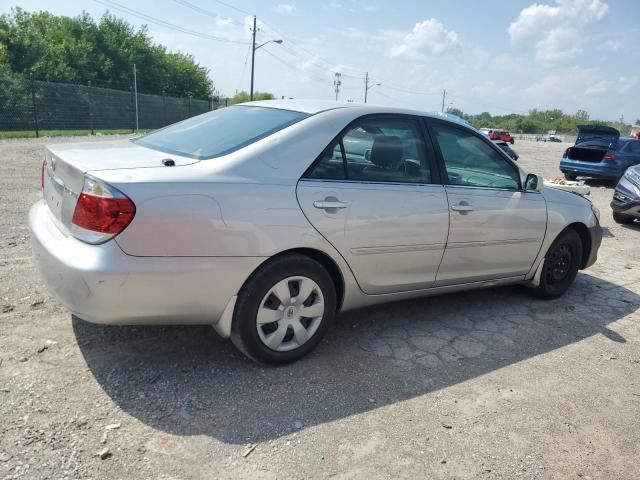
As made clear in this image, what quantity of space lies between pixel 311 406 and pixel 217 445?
22.9 inches

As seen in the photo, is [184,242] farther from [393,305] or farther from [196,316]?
[393,305]

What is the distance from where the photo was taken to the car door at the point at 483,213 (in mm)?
3781

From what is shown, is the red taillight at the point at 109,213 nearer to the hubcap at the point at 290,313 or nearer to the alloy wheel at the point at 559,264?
the hubcap at the point at 290,313

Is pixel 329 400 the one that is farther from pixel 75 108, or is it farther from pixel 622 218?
pixel 75 108

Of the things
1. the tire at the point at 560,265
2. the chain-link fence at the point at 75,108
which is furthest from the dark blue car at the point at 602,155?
the chain-link fence at the point at 75,108

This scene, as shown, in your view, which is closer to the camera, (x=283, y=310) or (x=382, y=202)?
(x=283, y=310)

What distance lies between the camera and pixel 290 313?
308 cm

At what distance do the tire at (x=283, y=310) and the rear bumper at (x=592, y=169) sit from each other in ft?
46.7

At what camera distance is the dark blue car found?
47.9 ft

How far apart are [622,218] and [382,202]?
7915 millimetres

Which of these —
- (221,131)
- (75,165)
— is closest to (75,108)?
(221,131)

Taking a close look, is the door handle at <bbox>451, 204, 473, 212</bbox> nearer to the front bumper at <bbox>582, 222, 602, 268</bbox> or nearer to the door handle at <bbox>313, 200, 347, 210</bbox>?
the door handle at <bbox>313, 200, 347, 210</bbox>

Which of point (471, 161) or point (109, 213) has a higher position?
point (471, 161)

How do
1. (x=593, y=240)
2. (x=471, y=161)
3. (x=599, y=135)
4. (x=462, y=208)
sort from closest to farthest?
(x=462, y=208), (x=471, y=161), (x=593, y=240), (x=599, y=135)
